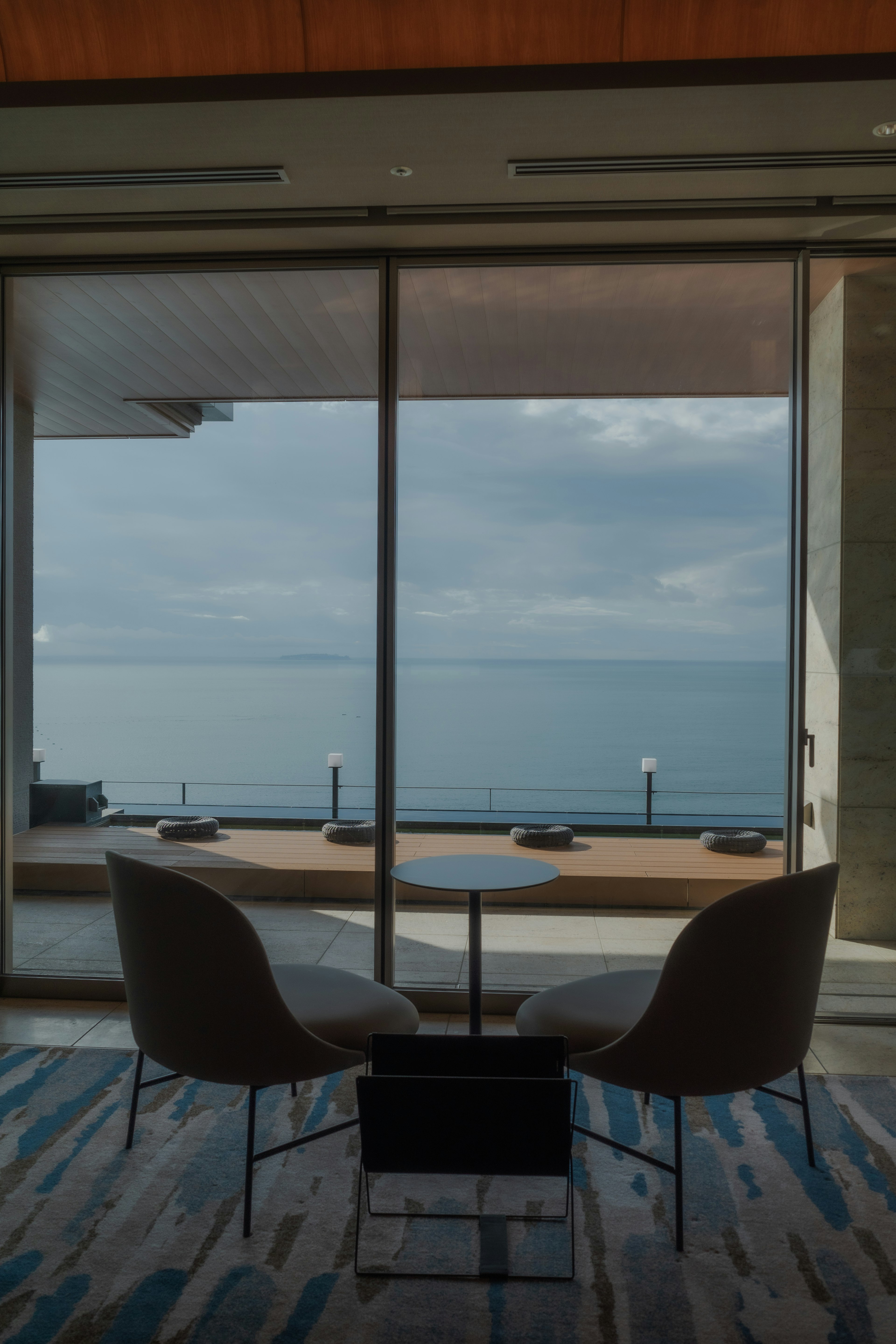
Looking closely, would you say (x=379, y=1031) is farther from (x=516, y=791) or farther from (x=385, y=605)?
(x=385, y=605)

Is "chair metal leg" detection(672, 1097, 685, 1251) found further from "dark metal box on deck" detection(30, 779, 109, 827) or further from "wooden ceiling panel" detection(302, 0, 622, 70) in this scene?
"wooden ceiling panel" detection(302, 0, 622, 70)

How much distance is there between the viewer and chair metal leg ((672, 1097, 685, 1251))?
199 centimetres

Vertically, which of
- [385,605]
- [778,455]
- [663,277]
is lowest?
[385,605]

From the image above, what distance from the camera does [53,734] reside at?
3.61m

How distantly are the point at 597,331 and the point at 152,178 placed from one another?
5.51 ft

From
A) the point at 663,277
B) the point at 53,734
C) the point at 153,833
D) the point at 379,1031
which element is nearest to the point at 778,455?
the point at 663,277

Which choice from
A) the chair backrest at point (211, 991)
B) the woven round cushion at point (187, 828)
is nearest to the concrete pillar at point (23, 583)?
the woven round cushion at point (187, 828)

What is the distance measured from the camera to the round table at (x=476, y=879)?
263 centimetres

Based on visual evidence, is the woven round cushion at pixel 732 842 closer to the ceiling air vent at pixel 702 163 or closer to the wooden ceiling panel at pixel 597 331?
the wooden ceiling panel at pixel 597 331

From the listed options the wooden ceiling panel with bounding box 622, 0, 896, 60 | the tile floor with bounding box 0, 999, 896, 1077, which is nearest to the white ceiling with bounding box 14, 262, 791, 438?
the wooden ceiling panel with bounding box 622, 0, 896, 60

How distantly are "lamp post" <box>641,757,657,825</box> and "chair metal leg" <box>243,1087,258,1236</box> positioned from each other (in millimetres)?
1714

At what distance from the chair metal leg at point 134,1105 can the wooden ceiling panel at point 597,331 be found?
2.49 metres

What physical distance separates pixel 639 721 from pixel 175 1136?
79.5 inches

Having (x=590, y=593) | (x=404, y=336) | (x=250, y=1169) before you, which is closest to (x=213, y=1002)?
(x=250, y=1169)
